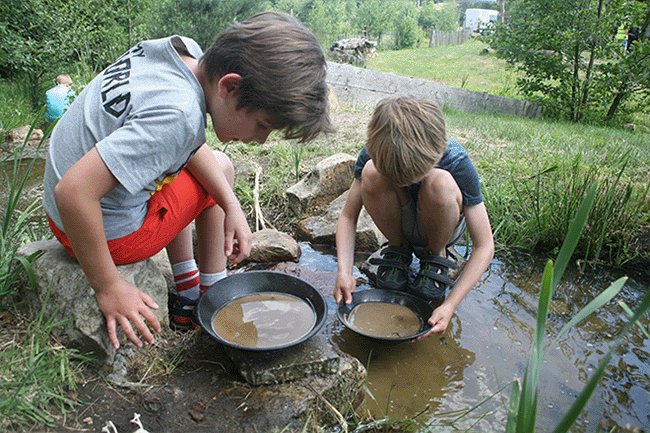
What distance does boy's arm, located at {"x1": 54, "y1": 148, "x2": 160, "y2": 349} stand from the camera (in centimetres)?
124

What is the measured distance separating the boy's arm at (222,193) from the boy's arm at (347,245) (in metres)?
0.47

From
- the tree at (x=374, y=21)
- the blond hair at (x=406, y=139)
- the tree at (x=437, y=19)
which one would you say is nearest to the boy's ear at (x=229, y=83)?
the blond hair at (x=406, y=139)

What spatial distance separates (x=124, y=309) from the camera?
145 cm

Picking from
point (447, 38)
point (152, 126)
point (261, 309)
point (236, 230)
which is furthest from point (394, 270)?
point (447, 38)

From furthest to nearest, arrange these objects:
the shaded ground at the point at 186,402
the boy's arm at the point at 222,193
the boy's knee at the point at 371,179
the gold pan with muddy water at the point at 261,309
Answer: the boy's knee at the point at 371,179
the boy's arm at the point at 222,193
the gold pan with muddy water at the point at 261,309
the shaded ground at the point at 186,402

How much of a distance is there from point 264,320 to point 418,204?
992 mm

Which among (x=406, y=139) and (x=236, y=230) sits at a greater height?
(x=406, y=139)

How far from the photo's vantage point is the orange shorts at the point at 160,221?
1670mm

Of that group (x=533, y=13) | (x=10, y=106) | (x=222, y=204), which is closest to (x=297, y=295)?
(x=222, y=204)

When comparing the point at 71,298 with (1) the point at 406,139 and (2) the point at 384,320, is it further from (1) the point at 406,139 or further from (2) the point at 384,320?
(1) the point at 406,139

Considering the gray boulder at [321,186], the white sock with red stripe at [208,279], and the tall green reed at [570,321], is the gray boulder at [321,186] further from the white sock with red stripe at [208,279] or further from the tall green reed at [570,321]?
the tall green reed at [570,321]

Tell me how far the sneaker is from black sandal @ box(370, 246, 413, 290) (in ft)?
3.12

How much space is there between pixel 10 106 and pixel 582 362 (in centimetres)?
747

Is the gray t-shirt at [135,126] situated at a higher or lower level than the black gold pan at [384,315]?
higher
